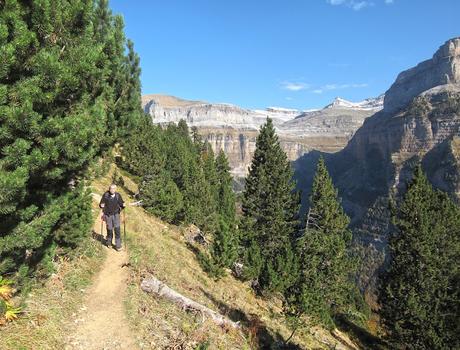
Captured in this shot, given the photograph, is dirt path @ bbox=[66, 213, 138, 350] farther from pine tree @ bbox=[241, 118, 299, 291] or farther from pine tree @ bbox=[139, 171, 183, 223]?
pine tree @ bbox=[241, 118, 299, 291]

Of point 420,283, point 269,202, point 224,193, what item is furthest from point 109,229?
point 224,193

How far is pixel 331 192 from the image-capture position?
38312 mm

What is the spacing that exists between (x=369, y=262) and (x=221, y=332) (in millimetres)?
134113

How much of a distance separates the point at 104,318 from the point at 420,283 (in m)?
25.7

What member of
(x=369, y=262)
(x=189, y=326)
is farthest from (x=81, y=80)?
(x=369, y=262)

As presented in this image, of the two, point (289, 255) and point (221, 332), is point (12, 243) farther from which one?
point (289, 255)

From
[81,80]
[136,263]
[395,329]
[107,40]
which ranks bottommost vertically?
[395,329]

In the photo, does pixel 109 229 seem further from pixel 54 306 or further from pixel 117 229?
pixel 54 306

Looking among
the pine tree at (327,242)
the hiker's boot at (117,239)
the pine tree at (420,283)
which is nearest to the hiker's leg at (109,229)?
the hiker's boot at (117,239)

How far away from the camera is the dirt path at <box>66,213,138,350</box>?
11125 mm

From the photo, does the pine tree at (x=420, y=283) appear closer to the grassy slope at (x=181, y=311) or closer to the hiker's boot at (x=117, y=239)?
the grassy slope at (x=181, y=311)

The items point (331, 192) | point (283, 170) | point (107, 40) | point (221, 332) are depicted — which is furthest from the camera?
point (283, 170)

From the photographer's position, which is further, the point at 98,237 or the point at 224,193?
the point at 224,193

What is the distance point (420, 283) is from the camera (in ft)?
98.8
